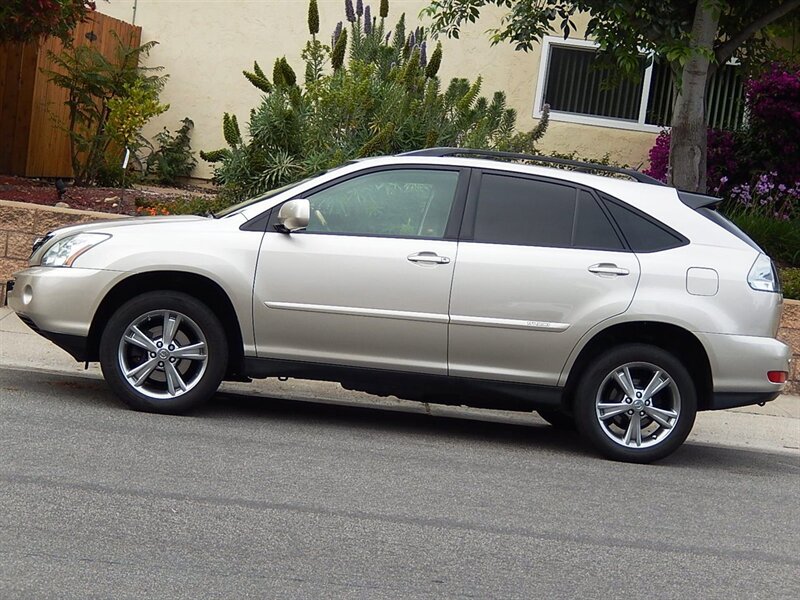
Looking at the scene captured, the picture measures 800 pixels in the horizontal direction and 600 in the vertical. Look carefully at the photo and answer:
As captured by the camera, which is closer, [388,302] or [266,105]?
[388,302]

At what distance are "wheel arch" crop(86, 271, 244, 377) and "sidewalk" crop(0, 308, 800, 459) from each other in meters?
1.30

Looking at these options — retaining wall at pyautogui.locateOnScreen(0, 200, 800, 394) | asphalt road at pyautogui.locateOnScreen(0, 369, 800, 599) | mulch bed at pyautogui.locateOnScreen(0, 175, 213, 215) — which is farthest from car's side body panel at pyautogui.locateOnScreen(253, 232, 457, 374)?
mulch bed at pyautogui.locateOnScreen(0, 175, 213, 215)

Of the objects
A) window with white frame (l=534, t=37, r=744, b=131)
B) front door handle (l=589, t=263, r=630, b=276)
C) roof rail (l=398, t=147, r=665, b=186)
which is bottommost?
front door handle (l=589, t=263, r=630, b=276)

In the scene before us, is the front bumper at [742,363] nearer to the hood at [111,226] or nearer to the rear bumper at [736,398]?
the rear bumper at [736,398]

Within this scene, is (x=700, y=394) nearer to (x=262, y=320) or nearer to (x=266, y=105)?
(x=262, y=320)

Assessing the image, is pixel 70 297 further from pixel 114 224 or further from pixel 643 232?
pixel 643 232

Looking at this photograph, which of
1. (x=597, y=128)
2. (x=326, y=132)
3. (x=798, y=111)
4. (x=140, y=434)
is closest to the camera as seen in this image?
(x=140, y=434)

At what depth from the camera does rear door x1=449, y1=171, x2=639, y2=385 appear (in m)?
7.50

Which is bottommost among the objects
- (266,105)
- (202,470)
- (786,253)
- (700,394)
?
(202,470)

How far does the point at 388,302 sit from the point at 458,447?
104 centimetres

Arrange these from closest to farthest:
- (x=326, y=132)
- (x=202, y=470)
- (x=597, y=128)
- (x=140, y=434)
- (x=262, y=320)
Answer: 1. (x=202, y=470)
2. (x=140, y=434)
3. (x=262, y=320)
4. (x=326, y=132)
5. (x=597, y=128)

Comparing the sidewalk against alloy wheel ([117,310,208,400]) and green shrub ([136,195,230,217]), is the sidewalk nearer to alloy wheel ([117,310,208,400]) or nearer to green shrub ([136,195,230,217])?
alloy wheel ([117,310,208,400])

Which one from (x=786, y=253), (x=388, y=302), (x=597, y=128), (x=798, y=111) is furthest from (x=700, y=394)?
(x=597, y=128)

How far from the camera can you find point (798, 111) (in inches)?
579
